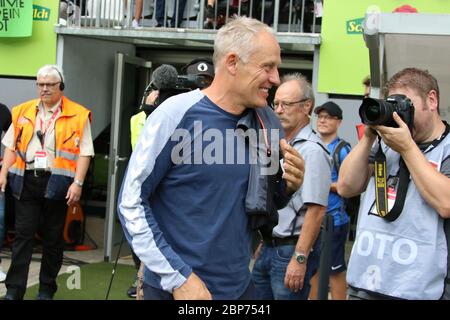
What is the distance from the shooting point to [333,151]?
6.82 m

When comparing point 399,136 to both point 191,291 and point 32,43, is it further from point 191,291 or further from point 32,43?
point 32,43

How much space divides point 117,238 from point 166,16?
9.34ft

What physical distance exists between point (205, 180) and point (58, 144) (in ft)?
12.6

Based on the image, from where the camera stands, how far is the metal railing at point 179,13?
8.95m

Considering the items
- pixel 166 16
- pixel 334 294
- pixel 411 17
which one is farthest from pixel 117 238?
pixel 411 17

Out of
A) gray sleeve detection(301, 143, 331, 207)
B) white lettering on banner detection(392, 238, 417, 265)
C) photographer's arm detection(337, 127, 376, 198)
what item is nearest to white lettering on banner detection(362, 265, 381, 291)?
white lettering on banner detection(392, 238, 417, 265)

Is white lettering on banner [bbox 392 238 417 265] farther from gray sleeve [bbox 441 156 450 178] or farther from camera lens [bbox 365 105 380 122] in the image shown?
camera lens [bbox 365 105 380 122]

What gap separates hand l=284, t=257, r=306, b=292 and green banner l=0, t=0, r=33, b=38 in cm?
580

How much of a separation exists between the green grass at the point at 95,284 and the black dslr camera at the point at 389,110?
464 cm

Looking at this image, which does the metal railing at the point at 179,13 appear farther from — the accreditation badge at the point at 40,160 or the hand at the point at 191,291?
the hand at the point at 191,291

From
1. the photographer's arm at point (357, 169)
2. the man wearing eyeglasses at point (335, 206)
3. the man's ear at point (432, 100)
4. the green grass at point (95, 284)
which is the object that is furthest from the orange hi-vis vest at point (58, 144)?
the man's ear at point (432, 100)

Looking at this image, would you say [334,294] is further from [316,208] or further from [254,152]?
[254,152]

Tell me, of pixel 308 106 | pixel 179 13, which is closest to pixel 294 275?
pixel 308 106

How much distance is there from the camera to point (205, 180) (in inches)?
121
